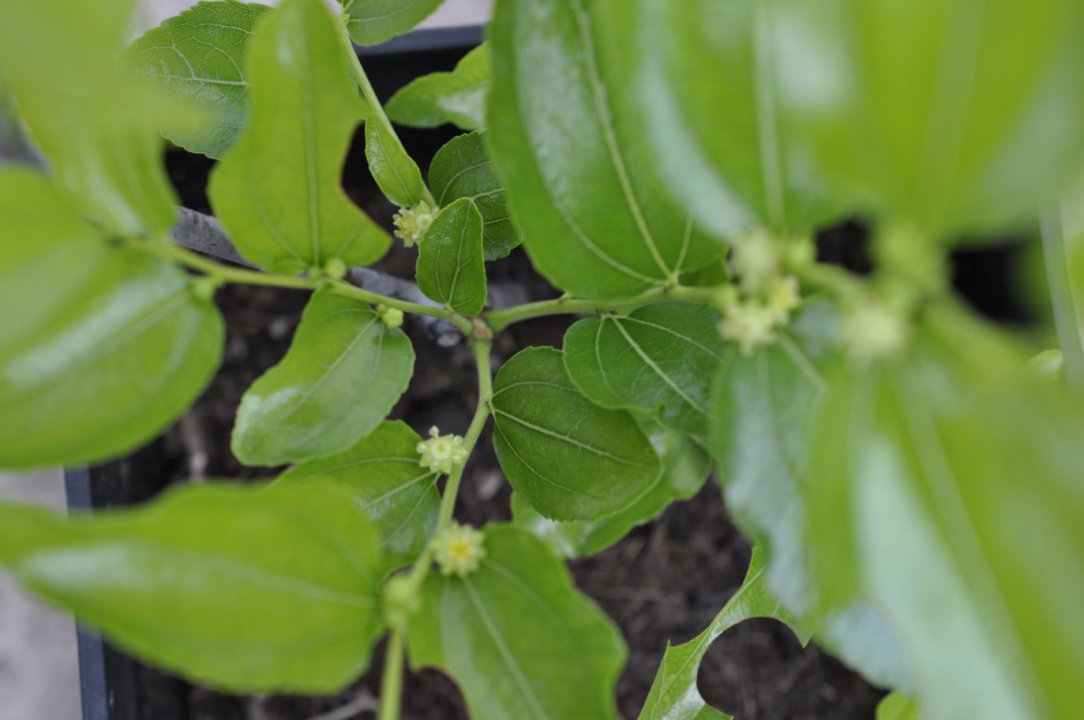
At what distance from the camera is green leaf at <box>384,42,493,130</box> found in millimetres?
695

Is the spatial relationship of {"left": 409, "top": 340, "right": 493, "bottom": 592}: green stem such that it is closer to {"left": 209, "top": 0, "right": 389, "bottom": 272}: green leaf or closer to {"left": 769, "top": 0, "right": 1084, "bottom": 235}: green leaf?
{"left": 209, "top": 0, "right": 389, "bottom": 272}: green leaf

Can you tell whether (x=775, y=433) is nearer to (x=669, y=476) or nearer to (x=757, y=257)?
(x=757, y=257)

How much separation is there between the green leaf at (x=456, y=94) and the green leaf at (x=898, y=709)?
1.59 ft

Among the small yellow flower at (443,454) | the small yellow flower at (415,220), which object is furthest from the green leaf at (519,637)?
the small yellow flower at (415,220)

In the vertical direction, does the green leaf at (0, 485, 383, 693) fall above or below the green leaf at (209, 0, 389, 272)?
below

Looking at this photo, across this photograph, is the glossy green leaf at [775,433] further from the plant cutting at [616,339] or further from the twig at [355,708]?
the twig at [355,708]

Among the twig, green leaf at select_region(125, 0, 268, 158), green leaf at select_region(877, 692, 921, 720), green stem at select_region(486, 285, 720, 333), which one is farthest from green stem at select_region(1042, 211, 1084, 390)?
the twig

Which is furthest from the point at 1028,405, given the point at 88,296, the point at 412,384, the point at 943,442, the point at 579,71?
the point at 412,384

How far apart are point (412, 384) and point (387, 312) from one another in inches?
20.7

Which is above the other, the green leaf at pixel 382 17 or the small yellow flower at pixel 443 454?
the green leaf at pixel 382 17

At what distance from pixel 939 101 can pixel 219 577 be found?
27 centimetres

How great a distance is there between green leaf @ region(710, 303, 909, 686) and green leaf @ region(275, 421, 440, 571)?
21 cm

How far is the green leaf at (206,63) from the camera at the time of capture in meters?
0.55

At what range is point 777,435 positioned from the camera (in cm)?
36
